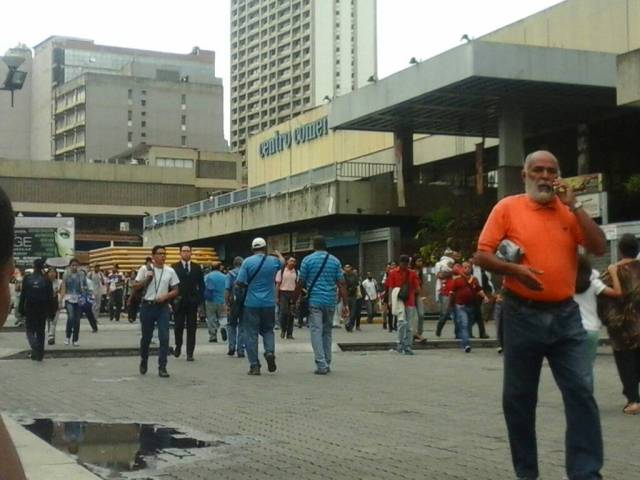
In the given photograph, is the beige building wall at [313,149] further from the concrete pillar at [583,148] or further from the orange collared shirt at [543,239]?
the orange collared shirt at [543,239]

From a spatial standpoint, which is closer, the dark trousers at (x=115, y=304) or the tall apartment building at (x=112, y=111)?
the dark trousers at (x=115, y=304)

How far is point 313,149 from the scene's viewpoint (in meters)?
52.8

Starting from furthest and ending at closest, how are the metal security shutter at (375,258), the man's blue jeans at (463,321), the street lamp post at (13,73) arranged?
the metal security shutter at (375,258), the street lamp post at (13,73), the man's blue jeans at (463,321)

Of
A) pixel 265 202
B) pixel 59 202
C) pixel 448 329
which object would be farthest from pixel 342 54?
pixel 448 329

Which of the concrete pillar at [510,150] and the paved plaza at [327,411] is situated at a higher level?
the concrete pillar at [510,150]

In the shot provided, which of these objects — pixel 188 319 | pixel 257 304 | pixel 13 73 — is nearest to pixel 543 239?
pixel 257 304

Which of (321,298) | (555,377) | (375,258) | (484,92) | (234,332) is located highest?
(484,92)

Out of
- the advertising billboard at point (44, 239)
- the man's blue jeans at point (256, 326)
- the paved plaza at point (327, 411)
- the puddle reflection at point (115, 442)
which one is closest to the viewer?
the paved plaza at point (327, 411)

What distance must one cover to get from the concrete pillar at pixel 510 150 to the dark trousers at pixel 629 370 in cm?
2522

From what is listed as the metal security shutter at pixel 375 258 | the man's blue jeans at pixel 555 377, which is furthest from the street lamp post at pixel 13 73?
the metal security shutter at pixel 375 258

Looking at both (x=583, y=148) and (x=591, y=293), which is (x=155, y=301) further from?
(x=583, y=148)

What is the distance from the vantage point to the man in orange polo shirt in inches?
218

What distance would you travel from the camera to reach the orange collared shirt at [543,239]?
18.4 feet

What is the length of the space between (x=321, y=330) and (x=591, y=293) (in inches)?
231
